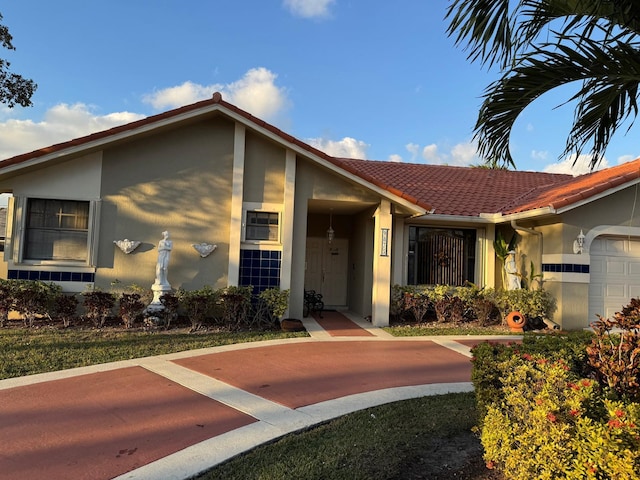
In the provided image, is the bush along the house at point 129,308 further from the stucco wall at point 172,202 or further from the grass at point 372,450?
the grass at point 372,450

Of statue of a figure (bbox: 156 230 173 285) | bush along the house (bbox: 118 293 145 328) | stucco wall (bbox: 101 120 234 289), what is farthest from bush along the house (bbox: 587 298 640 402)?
statue of a figure (bbox: 156 230 173 285)

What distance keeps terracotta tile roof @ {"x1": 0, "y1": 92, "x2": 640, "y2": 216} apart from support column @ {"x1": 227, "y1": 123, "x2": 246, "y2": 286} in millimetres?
713

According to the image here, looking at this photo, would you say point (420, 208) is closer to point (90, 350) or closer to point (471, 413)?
point (471, 413)

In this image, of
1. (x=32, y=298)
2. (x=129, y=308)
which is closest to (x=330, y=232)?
(x=129, y=308)

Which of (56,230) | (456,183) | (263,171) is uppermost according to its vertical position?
(456,183)

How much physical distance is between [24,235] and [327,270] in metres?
7.90

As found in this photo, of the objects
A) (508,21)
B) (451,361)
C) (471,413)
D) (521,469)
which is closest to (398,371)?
(451,361)

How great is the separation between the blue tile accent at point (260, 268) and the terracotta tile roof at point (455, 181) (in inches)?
102

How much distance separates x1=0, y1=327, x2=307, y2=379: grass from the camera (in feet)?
20.8

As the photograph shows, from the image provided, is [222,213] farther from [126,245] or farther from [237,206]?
[126,245]

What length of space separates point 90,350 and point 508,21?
7424 millimetres

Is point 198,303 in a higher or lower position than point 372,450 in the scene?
higher

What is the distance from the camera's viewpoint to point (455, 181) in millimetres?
14938

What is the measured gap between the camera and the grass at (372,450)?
341 cm
